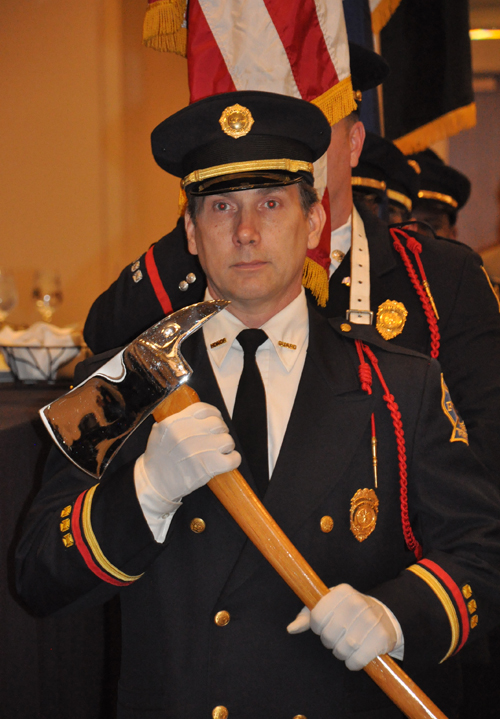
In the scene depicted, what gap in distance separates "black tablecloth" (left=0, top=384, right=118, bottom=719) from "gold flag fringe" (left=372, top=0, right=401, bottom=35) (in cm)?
190

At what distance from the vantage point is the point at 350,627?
3.63ft

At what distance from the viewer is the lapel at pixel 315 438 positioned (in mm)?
1221

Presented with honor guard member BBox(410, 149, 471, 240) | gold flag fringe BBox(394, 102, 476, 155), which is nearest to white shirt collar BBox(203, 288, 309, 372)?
gold flag fringe BBox(394, 102, 476, 155)

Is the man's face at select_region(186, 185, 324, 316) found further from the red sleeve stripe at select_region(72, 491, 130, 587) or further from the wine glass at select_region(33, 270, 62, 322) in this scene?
the wine glass at select_region(33, 270, 62, 322)

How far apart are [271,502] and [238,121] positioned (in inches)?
29.1

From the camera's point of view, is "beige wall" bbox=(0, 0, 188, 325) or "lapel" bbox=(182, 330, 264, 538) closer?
"lapel" bbox=(182, 330, 264, 538)

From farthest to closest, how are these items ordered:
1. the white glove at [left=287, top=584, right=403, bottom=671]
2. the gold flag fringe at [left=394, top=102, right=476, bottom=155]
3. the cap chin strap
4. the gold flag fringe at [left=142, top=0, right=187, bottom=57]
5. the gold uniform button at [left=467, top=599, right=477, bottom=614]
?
the gold flag fringe at [left=394, top=102, right=476, bottom=155]
the gold flag fringe at [left=142, top=0, right=187, bottom=57]
the cap chin strap
the gold uniform button at [left=467, top=599, right=477, bottom=614]
the white glove at [left=287, top=584, right=403, bottom=671]

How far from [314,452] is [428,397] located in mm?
250

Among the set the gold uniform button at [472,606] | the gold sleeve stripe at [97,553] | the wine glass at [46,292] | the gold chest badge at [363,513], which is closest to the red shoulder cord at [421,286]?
the gold chest badge at [363,513]

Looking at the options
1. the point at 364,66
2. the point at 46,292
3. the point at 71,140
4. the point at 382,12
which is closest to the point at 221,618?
the point at 364,66

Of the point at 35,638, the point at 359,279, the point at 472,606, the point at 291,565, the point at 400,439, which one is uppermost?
the point at 359,279

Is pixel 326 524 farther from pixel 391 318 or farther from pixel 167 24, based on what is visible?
pixel 167 24

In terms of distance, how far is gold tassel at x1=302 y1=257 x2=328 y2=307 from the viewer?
67.5 inches

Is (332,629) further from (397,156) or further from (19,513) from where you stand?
(397,156)
